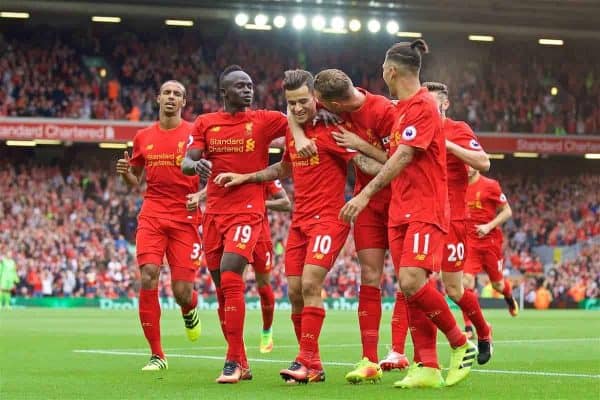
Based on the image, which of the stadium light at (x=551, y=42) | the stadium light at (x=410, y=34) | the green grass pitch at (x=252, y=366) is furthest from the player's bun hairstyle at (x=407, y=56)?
the stadium light at (x=551, y=42)

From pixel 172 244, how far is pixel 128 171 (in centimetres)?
89

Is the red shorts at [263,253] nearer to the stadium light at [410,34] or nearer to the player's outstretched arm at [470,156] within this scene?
the player's outstretched arm at [470,156]

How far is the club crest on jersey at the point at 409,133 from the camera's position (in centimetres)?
859

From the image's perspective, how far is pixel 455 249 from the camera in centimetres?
1091

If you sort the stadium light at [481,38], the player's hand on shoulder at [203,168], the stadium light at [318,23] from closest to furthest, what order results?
the player's hand on shoulder at [203,168] < the stadium light at [318,23] < the stadium light at [481,38]

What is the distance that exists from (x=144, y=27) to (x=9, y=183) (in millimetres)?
8316

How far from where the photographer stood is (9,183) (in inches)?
1567

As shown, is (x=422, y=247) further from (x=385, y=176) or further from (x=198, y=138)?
(x=198, y=138)

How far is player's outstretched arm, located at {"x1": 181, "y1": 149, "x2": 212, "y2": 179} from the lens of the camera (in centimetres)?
963

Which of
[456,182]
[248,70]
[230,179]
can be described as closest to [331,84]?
[230,179]

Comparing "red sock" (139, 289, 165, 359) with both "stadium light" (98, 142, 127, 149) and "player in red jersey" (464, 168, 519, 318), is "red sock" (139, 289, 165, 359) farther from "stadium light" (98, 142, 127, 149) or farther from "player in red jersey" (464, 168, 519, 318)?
"stadium light" (98, 142, 127, 149)

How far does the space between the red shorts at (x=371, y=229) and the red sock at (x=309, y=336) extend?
730 mm

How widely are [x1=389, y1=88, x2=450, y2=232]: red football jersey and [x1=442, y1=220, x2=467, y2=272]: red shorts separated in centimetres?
207

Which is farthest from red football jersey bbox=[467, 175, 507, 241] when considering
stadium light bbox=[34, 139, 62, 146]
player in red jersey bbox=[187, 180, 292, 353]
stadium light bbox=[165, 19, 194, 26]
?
stadium light bbox=[165, 19, 194, 26]
